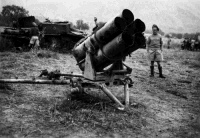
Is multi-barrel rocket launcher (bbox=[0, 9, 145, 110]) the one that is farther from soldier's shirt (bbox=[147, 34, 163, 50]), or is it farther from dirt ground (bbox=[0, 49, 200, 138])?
soldier's shirt (bbox=[147, 34, 163, 50])

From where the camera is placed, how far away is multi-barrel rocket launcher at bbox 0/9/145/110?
3.51m

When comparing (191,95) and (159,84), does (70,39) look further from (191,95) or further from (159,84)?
(191,95)

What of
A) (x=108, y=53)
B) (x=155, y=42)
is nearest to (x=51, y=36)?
(x=155, y=42)

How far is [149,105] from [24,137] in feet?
8.70

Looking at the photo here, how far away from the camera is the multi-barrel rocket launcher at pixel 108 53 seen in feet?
11.5

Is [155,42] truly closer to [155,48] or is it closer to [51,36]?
[155,48]

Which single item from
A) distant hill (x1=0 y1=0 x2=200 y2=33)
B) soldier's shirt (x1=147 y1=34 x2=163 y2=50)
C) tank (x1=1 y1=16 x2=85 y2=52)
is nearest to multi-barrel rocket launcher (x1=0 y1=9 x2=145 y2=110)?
soldier's shirt (x1=147 y1=34 x2=163 y2=50)

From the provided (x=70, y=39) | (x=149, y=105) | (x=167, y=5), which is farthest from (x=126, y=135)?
(x=167, y=5)

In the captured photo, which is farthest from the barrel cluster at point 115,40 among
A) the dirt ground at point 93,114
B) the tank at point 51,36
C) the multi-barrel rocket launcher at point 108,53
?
the tank at point 51,36

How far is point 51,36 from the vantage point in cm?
1255

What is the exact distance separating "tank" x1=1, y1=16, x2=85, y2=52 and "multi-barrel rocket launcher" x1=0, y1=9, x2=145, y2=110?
7.93 meters

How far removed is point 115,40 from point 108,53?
1.00 ft

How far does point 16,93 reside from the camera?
4793 mm

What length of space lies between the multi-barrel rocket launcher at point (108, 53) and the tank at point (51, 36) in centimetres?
793
